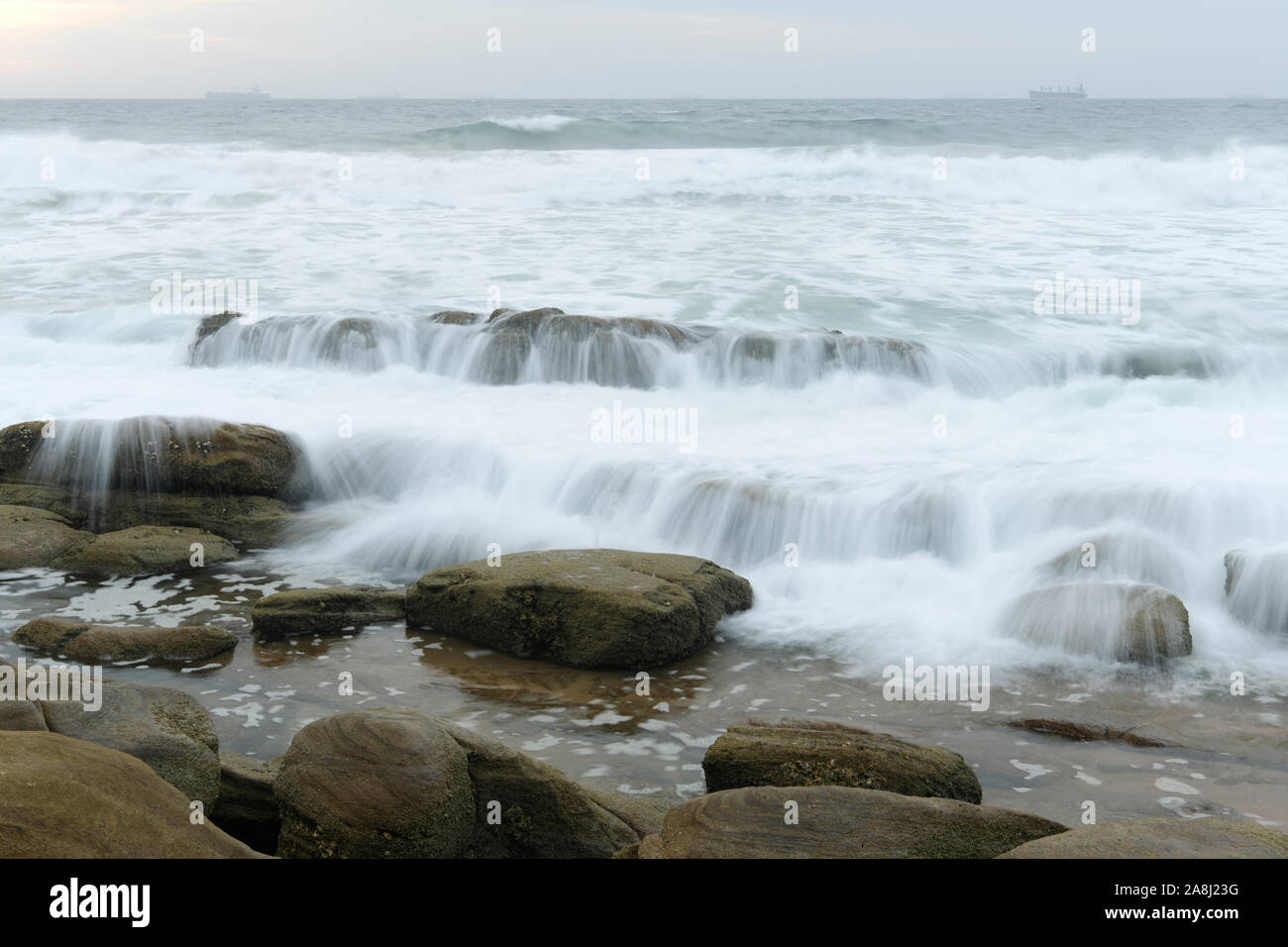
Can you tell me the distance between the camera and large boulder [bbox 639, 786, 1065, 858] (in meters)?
3.53

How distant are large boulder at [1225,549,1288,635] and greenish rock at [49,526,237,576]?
6.16m

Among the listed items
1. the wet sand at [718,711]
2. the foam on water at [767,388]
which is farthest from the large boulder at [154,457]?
the wet sand at [718,711]

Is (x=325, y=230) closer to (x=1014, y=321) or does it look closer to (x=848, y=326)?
(x=848, y=326)

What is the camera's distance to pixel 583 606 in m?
6.07

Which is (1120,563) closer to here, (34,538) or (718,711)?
(718,711)

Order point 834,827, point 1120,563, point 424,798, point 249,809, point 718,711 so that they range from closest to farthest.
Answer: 1. point 834,827
2. point 424,798
3. point 249,809
4. point 718,711
5. point 1120,563

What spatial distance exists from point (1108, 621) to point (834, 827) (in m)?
3.15

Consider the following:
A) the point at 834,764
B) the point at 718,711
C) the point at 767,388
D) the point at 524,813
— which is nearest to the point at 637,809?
the point at 524,813

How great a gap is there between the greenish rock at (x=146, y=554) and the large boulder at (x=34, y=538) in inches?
2.4

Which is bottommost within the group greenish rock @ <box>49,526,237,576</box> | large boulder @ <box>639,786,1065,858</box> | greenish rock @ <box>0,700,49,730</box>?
greenish rock @ <box>49,526,237,576</box>

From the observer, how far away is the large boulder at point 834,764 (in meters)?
4.25

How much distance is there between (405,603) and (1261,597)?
483 cm

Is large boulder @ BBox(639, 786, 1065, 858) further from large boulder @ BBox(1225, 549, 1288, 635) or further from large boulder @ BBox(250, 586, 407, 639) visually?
large boulder @ BBox(1225, 549, 1288, 635)

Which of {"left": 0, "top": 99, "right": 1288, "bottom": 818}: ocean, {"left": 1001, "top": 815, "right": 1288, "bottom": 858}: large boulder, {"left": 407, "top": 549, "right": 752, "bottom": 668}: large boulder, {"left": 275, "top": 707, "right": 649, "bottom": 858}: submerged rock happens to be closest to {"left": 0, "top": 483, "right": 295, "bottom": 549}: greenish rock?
{"left": 0, "top": 99, "right": 1288, "bottom": 818}: ocean
